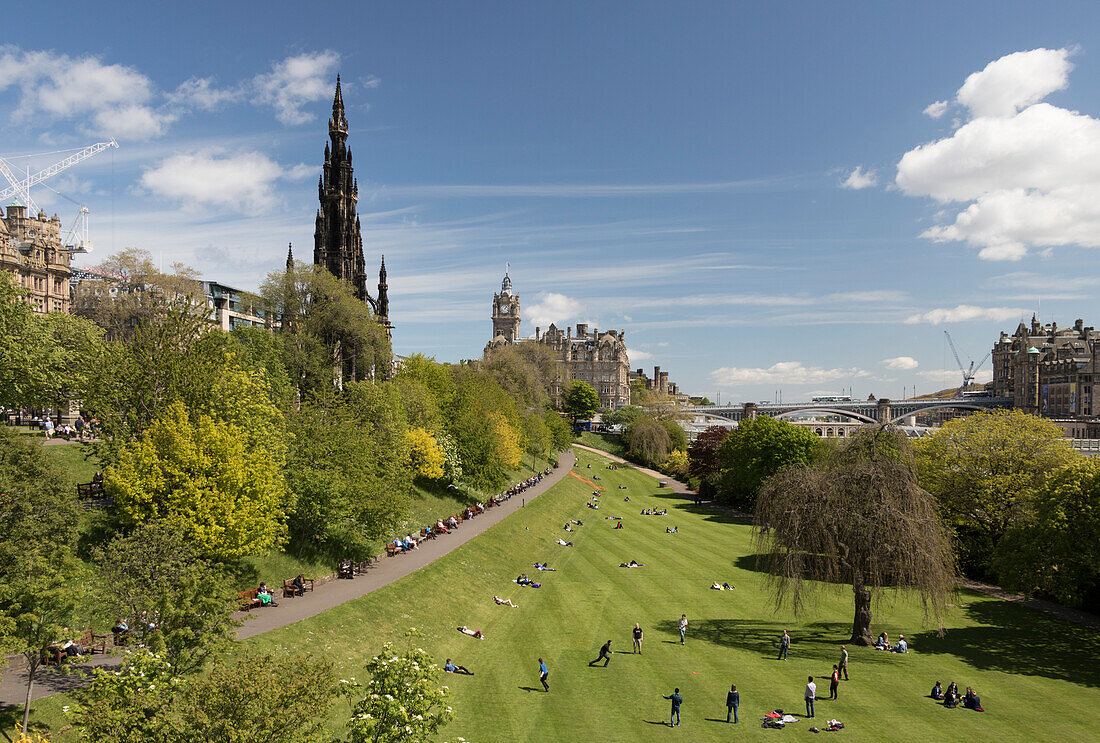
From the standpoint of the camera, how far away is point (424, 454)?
5484 cm

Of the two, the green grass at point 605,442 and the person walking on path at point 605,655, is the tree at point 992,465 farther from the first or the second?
the green grass at point 605,442

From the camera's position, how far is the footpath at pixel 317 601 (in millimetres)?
20656

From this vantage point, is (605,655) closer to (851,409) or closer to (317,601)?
(317,601)

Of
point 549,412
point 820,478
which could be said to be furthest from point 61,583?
point 549,412

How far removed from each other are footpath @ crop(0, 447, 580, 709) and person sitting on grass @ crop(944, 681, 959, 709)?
85.9 feet

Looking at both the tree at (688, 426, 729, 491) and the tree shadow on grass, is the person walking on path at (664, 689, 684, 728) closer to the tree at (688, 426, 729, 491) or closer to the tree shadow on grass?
the tree shadow on grass

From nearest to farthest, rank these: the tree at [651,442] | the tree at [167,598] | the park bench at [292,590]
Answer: the tree at [167,598] < the park bench at [292,590] < the tree at [651,442]

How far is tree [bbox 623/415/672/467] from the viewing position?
11436 cm

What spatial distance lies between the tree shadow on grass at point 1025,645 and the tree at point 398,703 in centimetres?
2725

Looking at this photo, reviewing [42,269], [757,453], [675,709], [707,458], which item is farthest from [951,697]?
[42,269]

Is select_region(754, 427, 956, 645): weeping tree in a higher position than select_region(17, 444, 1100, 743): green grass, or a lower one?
higher

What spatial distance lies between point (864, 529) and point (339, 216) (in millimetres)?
71924

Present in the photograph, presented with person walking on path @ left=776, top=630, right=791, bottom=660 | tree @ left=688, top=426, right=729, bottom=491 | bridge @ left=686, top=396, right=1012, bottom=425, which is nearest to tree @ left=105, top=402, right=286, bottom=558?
person walking on path @ left=776, top=630, right=791, bottom=660

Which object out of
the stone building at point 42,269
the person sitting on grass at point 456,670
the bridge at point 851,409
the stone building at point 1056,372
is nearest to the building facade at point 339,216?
the stone building at point 42,269
